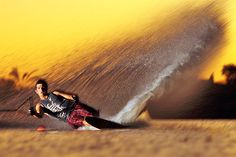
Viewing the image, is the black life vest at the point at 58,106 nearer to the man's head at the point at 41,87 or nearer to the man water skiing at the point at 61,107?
the man water skiing at the point at 61,107

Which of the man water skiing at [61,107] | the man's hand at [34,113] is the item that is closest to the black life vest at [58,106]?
the man water skiing at [61,107]

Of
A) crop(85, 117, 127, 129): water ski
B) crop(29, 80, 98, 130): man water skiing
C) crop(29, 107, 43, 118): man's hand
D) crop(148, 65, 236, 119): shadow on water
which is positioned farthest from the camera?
crop(148, 65, 236, 119): shadow on water

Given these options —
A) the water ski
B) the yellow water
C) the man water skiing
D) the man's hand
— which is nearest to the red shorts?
the man water skiing

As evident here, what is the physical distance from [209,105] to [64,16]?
6247mm

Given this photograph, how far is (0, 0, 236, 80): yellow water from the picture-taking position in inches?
466

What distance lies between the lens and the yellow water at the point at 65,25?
1184cm

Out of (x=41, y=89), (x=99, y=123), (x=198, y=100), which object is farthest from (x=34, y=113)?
(x=198, y=100)

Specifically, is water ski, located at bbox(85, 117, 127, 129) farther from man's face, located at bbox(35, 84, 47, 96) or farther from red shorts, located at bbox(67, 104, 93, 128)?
man's face, located at bbox(35, 84, 47, 96)

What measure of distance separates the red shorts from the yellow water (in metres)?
4.78

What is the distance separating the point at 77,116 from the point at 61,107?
0.26 metres

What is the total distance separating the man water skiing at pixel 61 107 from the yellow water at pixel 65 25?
4.82m

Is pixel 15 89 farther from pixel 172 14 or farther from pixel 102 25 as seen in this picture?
pixel 172 14

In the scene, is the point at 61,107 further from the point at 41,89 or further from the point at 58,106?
the point at 41,89

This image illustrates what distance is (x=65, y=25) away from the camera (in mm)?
13461
